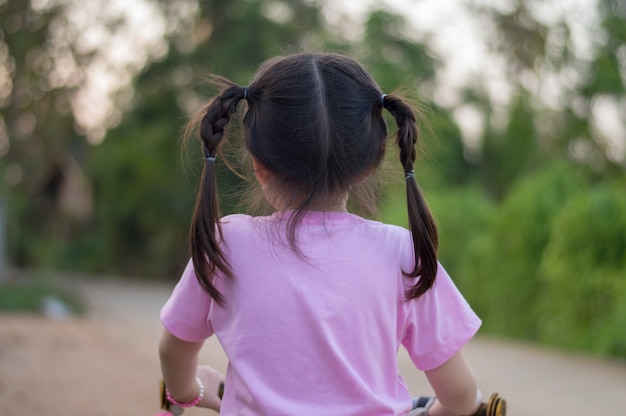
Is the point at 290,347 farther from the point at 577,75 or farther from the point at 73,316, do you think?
the point at 577,75

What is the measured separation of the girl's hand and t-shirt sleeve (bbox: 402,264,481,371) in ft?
1.51

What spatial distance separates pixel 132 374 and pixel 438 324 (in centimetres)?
503

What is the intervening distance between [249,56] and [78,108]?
546 centimetres

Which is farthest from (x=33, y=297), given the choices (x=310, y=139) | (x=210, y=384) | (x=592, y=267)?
(x=310, y=139)

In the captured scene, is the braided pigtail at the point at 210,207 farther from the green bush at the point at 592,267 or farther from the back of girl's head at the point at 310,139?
the green bush at the point at 592,267

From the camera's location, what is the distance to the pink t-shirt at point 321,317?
158cm

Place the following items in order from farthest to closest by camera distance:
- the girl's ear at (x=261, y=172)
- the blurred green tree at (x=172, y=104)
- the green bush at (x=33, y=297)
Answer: the blurred green tree at (x=172, y=104)
the green bush at (x=33, y=297)
the girl's ear at (x=261, y=172)

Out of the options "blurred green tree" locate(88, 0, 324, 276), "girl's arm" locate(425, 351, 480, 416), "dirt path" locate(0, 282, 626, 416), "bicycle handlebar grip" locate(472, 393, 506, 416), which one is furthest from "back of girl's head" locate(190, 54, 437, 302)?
"blurred green tree" locate(88, 0, 324, 276)

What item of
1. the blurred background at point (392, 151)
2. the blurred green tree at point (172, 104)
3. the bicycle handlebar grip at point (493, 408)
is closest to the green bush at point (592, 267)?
the blurred background at point (392, 151)

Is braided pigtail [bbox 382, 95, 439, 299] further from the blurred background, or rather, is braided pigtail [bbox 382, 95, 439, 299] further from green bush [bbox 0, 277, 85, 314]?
green bush [bbox 0, 277, 85, 314]

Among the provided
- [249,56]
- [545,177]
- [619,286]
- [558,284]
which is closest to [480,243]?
[545,177]

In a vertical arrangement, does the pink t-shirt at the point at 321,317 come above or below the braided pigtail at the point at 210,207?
below

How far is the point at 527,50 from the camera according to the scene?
17.9 m

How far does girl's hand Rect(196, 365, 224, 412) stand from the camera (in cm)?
187
